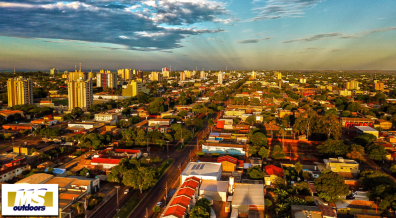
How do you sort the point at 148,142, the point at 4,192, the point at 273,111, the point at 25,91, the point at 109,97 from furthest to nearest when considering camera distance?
the point at 109,97 → the point at 25,91 → the point at 273,111 → the point at 148,142 → the point at 4,192

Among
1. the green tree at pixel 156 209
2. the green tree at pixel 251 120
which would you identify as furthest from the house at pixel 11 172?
the green tree at pixel 251 120

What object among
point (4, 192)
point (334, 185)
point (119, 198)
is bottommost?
point (119, 198)

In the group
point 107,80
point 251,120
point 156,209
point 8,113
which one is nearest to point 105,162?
point 156,209

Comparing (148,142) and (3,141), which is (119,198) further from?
(3,141)

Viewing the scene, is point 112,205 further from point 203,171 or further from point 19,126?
point 19,126

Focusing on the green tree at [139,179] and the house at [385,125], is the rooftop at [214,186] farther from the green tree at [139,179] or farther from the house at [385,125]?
the house at [385,125]

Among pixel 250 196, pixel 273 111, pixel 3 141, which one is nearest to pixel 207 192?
pixel 250 196

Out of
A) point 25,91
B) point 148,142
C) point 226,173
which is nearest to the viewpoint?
point 226,173
